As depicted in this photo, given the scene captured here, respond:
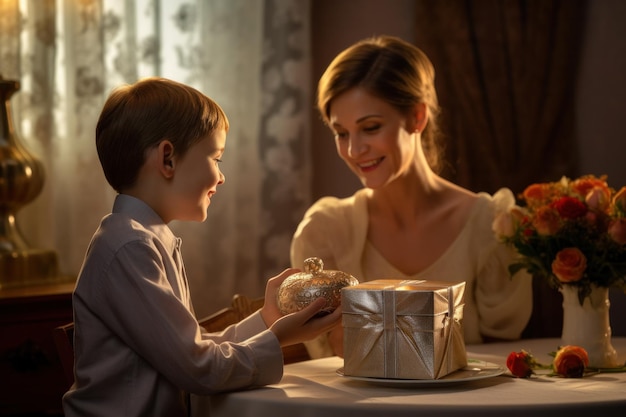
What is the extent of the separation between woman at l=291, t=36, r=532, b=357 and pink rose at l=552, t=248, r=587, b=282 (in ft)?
1.94

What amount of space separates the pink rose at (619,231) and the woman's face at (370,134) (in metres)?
0.81

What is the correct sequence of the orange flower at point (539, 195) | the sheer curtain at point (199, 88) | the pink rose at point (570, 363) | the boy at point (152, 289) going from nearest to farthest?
the boy at point (152, 289)
the pink rose at point (570, 363)
the orange flower at point (539, 195)
the sheer curtain at point (199, 88)

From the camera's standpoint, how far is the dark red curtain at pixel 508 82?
10.6ft

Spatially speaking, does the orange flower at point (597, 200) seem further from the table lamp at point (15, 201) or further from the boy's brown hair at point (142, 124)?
the table lamp at point (15, 201)

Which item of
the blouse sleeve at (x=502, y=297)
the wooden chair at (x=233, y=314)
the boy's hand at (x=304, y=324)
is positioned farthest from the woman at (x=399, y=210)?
the boy's hand at (x=304, y=324)

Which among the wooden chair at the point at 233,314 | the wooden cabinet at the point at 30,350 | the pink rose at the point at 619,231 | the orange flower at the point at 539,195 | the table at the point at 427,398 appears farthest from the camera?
the wooden cabinet at the point at 30,350

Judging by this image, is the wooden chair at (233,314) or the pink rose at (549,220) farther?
the wooden chair at (233,314)

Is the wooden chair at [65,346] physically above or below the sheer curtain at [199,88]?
below

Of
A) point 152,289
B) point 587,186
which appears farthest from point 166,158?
point 587,186

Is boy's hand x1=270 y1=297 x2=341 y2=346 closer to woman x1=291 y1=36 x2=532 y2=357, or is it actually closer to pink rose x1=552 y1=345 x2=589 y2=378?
pink rose x1=552 y1=345 x2=589 y2=378

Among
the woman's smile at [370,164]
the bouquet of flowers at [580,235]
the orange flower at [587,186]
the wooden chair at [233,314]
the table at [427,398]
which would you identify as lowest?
the table at [427,398]

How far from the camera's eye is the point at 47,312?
263cm

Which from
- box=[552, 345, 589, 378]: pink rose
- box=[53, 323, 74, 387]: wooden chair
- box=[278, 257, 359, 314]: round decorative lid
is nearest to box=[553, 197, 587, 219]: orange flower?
box=[552, 345, 589, 378]: pink rose

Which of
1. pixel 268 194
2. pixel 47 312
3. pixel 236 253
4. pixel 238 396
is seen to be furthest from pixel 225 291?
pixel 238 396
